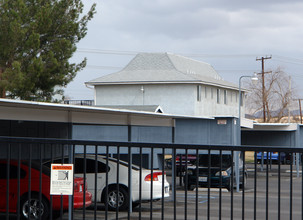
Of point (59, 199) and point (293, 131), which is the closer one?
point (59, 199)

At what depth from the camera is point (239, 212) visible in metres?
5.52

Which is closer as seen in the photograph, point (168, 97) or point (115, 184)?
point (115, 184)

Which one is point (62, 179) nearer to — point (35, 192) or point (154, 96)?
point (35, 192)

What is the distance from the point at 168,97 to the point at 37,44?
22604 mm

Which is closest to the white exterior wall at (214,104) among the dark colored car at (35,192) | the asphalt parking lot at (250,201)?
the dark colored car at (35,192)

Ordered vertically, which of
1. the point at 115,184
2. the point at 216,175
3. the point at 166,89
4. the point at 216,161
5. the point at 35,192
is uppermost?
the point at 166,89

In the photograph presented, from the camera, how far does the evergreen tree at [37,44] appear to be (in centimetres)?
3400

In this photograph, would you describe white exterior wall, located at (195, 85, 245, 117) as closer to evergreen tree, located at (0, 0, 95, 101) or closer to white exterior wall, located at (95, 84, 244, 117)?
white exterior wall, located at (95, 84, 244, 117)

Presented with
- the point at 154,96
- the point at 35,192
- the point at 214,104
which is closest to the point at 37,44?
the point at 154,96

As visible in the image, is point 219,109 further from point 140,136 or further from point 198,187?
point 198,187

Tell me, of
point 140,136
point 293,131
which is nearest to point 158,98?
point 293,131

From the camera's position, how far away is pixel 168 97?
55.7m

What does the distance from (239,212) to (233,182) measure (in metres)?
0.27

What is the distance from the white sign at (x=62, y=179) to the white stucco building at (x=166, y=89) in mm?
47685
